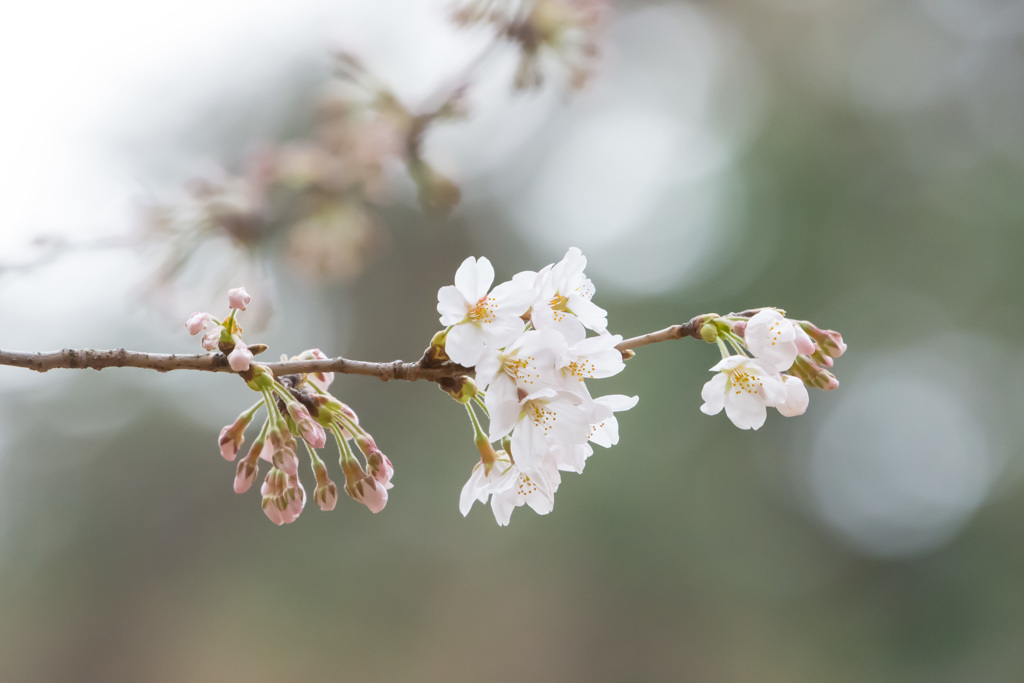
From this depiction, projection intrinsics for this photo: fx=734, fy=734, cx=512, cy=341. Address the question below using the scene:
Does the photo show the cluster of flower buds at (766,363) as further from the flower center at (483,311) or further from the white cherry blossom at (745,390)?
the flower center at (483,311)

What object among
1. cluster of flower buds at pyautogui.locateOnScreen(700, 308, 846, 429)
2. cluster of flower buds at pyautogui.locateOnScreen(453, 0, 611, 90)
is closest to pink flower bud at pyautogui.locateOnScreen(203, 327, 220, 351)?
cluster of flower buds at pyautogui.locateOnScreen(700, 308, 846, 429)

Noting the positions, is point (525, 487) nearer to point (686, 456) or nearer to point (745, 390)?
point (745, 390)

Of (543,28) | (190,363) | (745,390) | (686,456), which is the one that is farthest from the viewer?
(686,456)

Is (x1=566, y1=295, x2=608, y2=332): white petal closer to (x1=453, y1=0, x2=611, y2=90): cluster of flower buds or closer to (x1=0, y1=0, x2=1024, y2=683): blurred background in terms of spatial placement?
(x1=453, y1=0, x2=611, y2=90): cluster of flower buds

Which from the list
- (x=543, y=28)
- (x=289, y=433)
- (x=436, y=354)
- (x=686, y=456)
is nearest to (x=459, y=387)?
(x=436, y=354)

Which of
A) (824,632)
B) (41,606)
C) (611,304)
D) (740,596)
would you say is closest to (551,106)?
(611,304)

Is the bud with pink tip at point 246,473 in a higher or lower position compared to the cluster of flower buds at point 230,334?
lower

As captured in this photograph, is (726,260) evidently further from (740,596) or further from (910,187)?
(740,596)

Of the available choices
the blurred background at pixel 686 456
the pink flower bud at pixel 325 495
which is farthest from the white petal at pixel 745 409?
the blurred background at pixel 686 456
